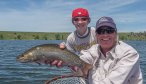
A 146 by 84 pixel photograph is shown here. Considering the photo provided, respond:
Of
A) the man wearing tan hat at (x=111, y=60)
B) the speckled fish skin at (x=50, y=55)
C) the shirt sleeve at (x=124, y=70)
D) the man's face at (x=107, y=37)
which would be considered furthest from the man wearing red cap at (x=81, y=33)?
the shirt sleeve at (x=124, y=70)

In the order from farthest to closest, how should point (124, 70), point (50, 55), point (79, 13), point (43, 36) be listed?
point (43, 36), point (79, 13), point (50, 55), point (124, 70)

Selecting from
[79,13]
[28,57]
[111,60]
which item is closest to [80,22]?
[79,13]

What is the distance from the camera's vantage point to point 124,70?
5.72 m

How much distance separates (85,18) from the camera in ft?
28.9

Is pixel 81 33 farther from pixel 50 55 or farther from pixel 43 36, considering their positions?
pixel 43 36

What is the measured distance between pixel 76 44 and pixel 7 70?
1369 centimetres

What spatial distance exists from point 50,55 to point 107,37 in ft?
4.43

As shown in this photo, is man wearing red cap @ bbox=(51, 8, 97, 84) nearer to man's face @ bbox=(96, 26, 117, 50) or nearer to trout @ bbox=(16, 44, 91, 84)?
trout @ bbox=(16, 44, 91, 84)

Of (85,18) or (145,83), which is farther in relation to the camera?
(145,83)

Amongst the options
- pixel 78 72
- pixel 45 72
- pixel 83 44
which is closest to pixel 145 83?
pixel 45 72

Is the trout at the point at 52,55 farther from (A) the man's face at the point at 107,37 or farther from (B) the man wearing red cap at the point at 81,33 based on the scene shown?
(B) the man wearing red cap at the point at 81,33

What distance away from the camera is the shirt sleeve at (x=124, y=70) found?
5723 millimetres

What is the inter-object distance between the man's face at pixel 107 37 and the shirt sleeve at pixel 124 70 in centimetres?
34

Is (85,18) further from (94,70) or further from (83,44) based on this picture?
(94,70)
